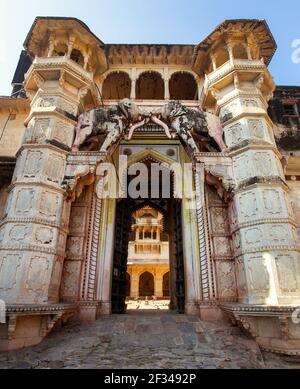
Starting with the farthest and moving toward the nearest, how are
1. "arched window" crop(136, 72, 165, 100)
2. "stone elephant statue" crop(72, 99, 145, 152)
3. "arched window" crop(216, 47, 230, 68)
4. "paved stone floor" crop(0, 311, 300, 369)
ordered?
1. "arched window" crop(136, 72, 165, 100)
2. "arched window" crop(216, 47, 230, 68)
3. "stone elephant statue" crop(72, 99, 145, 152)
4. "paved stone floor" crop(0, 311, 300, 369)

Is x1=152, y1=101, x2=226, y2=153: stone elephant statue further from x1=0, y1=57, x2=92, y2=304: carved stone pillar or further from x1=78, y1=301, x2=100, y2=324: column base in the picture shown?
x1=78, y1=301, x2=100, y2=324: column base

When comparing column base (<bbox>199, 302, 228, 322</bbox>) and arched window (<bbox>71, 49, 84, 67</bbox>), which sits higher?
arched window (<bbox>71, 49, 84, 67</bbox>)

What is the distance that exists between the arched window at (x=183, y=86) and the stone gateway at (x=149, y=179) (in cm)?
65

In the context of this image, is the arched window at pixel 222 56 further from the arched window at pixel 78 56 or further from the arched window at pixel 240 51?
the arched window at pixel 78 56

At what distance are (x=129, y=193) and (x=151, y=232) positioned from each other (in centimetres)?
1769

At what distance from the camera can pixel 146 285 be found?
2719 centimetres

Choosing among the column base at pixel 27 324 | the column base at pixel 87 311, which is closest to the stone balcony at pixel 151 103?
the column base at pixel 87 311

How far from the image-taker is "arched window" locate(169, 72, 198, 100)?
11.1 m

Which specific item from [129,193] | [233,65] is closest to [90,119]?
[129,193]

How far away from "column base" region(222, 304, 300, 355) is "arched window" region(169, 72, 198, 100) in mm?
8835

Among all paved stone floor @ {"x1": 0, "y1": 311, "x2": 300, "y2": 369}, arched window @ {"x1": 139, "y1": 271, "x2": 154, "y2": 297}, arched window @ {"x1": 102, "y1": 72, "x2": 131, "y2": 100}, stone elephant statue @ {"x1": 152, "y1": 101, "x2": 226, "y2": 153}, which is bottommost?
paved stone floor @ {"x1": 0, "y1": 311, "x2": 300, "y2": 369}

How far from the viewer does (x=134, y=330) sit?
591 cm

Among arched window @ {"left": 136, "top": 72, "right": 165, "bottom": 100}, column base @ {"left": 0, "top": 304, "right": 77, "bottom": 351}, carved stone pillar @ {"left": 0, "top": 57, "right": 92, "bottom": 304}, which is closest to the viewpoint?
column base @ {"left": 0, "top": 304, "right": 77, "bottom": 351}

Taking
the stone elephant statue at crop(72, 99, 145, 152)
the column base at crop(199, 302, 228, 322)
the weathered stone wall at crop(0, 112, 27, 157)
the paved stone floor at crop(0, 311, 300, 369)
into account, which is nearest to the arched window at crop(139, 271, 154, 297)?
the weathered stone wall at crop(0, 112, 27, 157)
